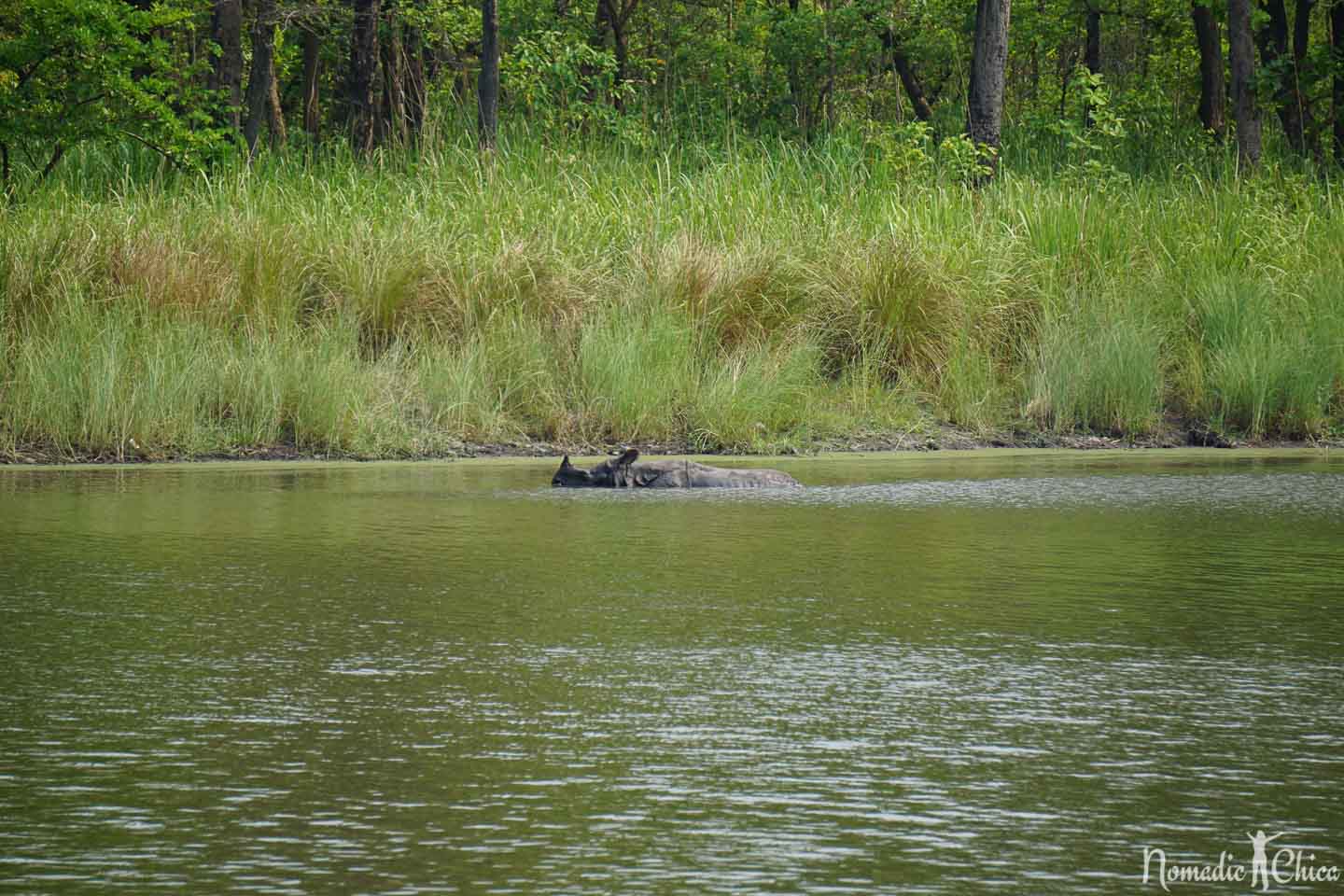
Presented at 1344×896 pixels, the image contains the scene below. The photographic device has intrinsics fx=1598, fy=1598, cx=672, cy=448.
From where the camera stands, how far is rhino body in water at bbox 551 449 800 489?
336 inches

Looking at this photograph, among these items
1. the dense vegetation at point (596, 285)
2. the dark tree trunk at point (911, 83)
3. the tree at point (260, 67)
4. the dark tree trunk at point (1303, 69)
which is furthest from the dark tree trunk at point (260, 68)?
the dark tree trunk at point (1303, 69)

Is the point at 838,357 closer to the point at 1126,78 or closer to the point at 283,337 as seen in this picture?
the point at 283,337

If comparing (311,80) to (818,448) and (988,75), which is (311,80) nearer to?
(988,75)

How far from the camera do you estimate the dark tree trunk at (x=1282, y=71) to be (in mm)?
19859

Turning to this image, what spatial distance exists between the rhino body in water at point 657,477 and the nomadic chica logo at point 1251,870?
5828mm

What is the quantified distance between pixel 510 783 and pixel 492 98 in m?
15.1

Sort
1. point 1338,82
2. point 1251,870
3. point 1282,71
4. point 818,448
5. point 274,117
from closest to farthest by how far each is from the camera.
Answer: point 1251,870
point 818,448
point 1282,71
point 1338,82
point 274,117

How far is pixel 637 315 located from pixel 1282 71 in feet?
38.8

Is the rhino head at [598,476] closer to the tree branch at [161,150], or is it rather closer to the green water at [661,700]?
the green water at [661,700]

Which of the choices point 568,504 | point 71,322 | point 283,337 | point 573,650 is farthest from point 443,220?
point 573,650

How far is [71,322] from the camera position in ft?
36.4

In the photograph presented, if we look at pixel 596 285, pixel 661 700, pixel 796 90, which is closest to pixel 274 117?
pixel 796 90

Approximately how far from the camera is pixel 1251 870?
8.70 feet

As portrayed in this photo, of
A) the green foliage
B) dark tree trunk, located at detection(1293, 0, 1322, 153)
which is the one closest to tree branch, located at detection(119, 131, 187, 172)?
the green foliage
